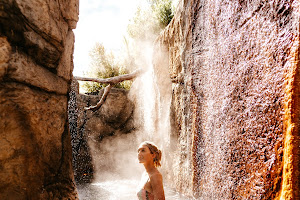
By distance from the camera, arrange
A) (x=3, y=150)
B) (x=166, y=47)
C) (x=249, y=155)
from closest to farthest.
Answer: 1. (x=3, y=150)
2. (x=249, y=155)
3. (x=166, y=47)

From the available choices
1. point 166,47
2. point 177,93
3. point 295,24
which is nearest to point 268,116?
point 295,24

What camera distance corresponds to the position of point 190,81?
13.3 feet

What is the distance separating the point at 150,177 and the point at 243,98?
1232mm

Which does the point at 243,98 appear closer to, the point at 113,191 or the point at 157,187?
the point at 157,187

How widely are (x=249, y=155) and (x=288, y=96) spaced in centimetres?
71

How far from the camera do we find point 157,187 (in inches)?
94.3

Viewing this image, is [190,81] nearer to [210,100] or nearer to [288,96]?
[210,100]

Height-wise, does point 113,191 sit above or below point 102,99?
below

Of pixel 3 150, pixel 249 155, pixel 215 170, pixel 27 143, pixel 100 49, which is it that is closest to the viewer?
pixel 3 150

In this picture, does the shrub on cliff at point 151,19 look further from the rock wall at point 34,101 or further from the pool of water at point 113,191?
the rock wall at point 34,101

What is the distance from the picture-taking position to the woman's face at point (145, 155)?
8.56 ft

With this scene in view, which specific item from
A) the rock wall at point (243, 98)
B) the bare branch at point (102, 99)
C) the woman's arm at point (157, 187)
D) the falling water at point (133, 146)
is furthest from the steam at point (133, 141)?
the woman's arm at point (157, 187)

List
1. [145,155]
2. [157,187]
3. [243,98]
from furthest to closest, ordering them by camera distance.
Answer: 1. [145,155]
2. [243,98]
3. [157,187]

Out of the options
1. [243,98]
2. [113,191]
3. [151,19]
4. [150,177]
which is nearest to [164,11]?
[151,19]
